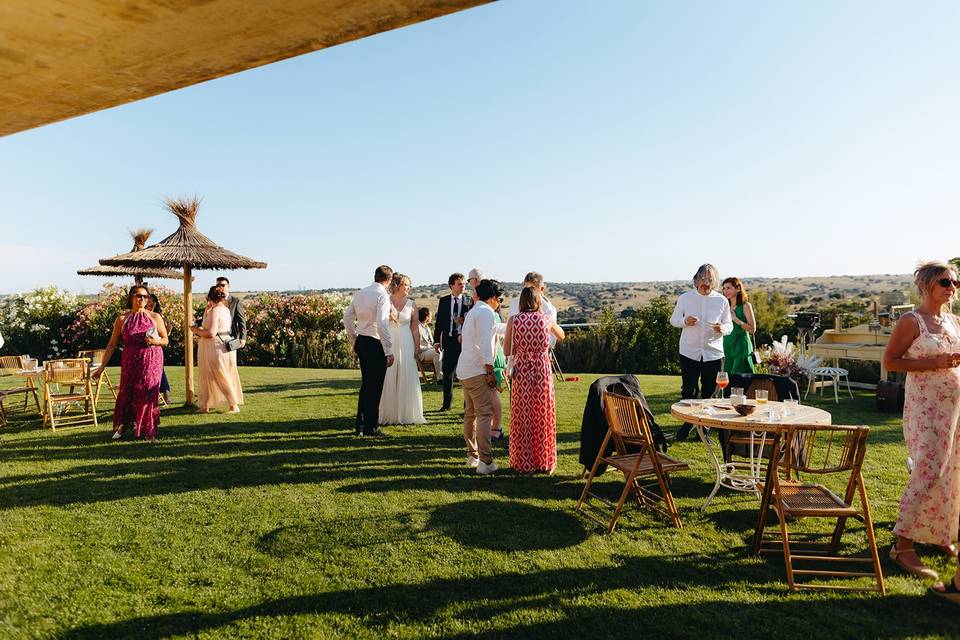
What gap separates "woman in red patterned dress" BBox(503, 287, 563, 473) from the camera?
6191 millimetres

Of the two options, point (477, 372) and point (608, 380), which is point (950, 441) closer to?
point (608, 380)

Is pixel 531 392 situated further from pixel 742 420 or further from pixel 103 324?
pixel 103 324

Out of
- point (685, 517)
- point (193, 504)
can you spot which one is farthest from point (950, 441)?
point (193, 504)

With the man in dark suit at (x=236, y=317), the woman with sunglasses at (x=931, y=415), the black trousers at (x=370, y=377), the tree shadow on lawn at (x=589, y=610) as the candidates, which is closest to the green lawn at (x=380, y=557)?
the tree shadow on lawn at (x=589, y=610)

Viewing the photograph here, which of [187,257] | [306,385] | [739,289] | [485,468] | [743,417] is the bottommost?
[485,468]

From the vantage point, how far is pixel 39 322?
20141mm

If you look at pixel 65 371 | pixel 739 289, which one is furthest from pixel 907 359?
pixel 65 371

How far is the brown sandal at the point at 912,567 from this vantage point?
3903 mm

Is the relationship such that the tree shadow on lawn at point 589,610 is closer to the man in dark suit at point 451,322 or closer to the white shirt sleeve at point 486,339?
the white shirt sleeve at point 486,339

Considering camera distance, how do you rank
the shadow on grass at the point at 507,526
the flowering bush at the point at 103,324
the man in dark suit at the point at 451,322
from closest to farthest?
the shadow on grass at the point at 507,526, the man in dark suit at the point at 451,322, the flowering bush at the point at 103,324

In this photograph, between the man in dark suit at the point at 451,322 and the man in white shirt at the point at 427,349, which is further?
the man in white shirt at the point at 427,349

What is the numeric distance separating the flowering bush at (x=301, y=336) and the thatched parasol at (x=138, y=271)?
184 inches

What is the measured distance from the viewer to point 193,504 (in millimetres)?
5398

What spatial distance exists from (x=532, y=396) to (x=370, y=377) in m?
2.70
